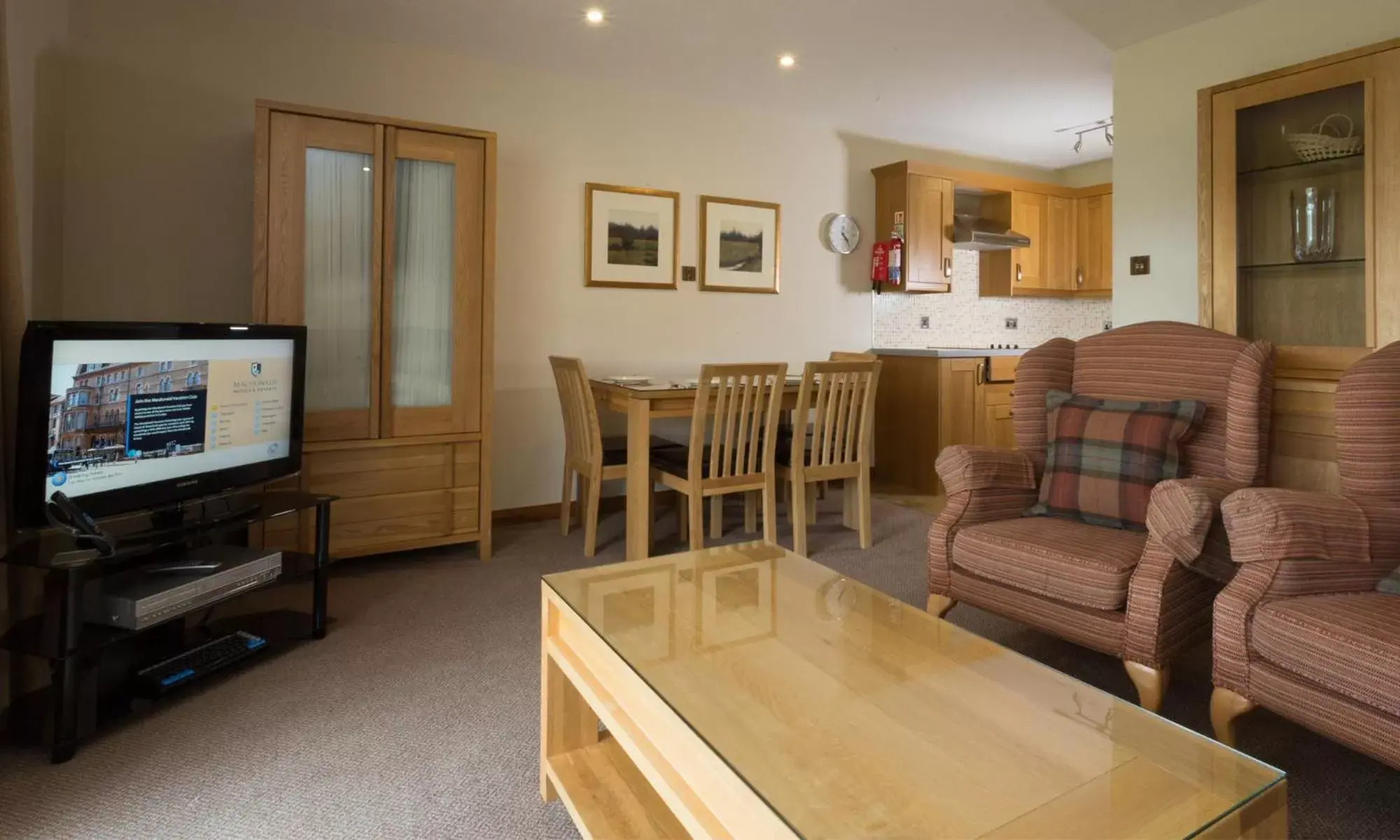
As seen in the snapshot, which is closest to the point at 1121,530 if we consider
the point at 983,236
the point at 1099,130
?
the point at 983,236

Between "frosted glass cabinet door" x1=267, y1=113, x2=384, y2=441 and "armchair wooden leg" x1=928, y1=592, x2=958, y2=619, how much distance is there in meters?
2.29

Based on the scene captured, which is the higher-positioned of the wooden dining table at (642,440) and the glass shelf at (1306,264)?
the glass shelf at (1306,264)

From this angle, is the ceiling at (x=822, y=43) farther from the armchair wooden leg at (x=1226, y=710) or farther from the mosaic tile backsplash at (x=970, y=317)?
the armchair wooden leg at (x=1226, y=710)

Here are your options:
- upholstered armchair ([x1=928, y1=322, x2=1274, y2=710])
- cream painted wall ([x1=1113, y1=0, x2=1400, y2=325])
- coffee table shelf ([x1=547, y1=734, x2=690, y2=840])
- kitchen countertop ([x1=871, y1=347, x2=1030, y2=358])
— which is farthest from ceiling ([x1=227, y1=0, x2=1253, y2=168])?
coffee table shelf ([x1=547, y1=734, x2=690, y2=840])

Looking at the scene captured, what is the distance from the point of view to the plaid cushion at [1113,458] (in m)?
2.25

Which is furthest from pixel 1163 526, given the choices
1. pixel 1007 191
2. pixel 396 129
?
pixel 1007 191

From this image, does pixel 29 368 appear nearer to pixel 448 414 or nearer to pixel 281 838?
pixel 281 838

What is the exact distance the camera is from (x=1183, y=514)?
73.3 inches

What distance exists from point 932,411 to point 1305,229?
7.47 feet

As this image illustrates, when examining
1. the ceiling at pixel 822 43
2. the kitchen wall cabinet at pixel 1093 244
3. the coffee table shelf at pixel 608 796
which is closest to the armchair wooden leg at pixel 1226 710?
the coffee table shelf at pixel 608 796

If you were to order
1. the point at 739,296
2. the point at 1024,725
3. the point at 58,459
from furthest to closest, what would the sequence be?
the point at 739,296
the point at 58,459
the point at 1024,725

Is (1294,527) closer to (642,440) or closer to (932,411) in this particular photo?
(642,440)

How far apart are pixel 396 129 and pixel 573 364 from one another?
1.21 metres

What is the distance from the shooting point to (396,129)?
314cm
